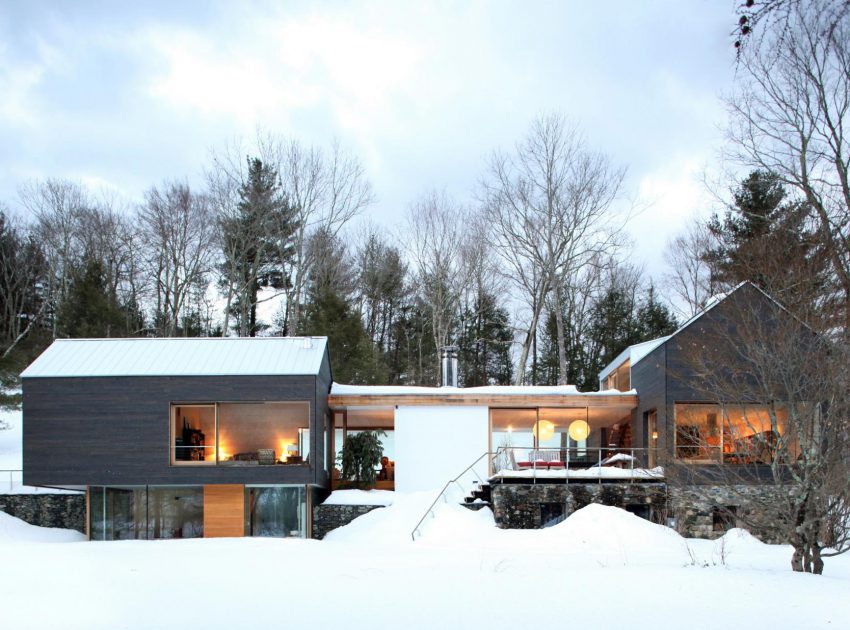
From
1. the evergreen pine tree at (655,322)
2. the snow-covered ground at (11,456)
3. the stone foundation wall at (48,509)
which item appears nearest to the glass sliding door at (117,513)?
the stone foundation wall at (48,509)

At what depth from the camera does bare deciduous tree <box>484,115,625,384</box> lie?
91.5 ft

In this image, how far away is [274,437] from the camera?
64.3 ft

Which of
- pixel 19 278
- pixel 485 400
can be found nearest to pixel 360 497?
pixel 485 400

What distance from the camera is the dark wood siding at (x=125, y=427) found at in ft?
57.6

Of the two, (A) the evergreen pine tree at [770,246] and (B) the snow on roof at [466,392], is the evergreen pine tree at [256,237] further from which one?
(A) the evergreen pine tree at [770,246]

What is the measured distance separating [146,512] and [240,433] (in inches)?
106

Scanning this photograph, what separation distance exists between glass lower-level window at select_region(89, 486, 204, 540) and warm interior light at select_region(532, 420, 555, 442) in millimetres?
7999

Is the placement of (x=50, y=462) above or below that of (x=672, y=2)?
below

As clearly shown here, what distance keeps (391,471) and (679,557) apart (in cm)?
907

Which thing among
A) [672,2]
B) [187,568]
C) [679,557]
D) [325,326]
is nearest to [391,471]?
[325,326]

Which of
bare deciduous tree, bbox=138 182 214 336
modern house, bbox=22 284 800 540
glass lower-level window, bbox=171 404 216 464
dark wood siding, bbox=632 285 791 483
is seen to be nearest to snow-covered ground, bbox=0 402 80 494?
modern house, bbox=22 284 800 540

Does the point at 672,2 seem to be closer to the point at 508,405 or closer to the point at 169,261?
the point at 508,405

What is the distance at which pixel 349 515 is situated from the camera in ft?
59.6

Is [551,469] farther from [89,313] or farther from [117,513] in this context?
[89,313]
